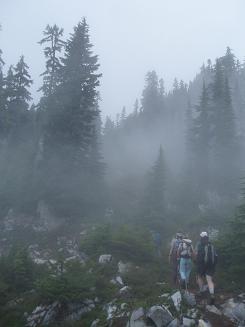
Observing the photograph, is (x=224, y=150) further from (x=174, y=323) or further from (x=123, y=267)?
(x=174, y=323)

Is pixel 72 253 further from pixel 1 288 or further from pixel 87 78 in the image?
pixel 87 78

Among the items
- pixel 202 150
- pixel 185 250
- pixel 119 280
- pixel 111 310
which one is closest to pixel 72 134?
pixel 202 150

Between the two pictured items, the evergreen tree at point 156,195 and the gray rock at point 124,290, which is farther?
the evergreen tree at point 156,195

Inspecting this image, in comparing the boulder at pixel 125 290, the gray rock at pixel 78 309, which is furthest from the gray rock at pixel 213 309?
the gray rock at pixel 78 309

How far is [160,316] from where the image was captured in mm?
11820

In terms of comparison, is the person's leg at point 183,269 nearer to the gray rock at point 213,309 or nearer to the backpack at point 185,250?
the backpack at point 185,250

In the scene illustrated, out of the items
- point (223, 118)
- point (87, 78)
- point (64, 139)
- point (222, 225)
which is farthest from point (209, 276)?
point (223, 118)

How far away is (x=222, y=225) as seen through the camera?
3006 cm

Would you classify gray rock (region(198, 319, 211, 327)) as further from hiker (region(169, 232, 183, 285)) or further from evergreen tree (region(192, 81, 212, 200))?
evergreen tree (region(192, 81, 212, 200))

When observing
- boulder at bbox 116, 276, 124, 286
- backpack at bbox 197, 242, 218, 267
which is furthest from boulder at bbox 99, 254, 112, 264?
backpack at bbox 197, 242, 218, 267

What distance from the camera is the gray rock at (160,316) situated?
11.7 metres

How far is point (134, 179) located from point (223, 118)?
12.1 m

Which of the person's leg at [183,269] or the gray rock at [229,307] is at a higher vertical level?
the person's leg at [183,269]

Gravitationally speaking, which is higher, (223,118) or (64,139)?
(223,118)
